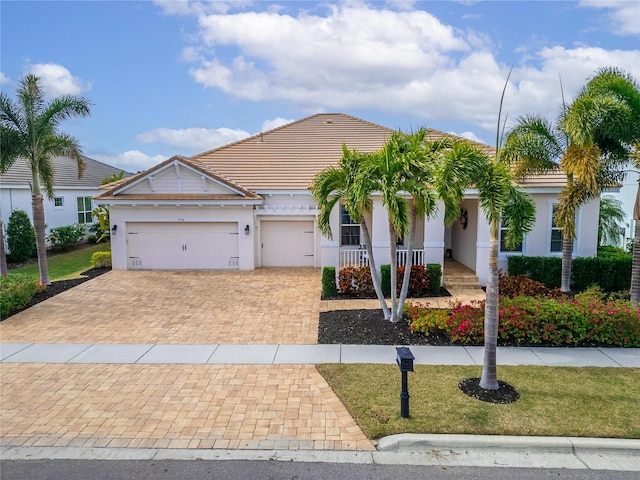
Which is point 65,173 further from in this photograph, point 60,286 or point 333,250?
point 333,250

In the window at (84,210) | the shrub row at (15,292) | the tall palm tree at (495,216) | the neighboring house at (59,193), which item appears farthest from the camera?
the window at (84,210)

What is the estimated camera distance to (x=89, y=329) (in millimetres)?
10367

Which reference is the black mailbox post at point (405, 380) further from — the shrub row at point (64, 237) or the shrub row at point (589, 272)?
the shrub row at point (64, 237)

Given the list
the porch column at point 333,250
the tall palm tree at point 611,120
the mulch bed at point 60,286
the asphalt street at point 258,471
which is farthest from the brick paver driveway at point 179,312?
the tall palm tree at point 611,120

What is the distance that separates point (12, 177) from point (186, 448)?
70.7 ft

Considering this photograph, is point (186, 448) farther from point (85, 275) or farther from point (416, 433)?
point (85, 275)

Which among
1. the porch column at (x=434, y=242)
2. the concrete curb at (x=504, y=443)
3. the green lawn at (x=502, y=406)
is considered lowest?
the concrete curb at (x=504, y=443)

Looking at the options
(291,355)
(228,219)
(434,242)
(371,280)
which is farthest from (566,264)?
(228,219)

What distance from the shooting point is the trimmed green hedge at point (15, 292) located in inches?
449

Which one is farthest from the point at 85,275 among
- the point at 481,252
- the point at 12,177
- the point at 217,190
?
the point at 481,252

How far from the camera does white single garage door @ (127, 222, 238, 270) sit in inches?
699

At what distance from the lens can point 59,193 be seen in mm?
24812

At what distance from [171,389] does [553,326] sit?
7449mm

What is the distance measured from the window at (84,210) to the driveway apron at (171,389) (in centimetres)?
1593
